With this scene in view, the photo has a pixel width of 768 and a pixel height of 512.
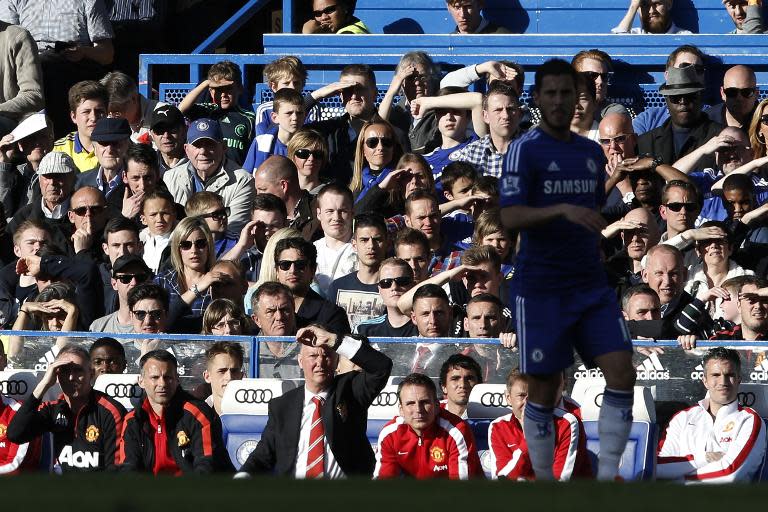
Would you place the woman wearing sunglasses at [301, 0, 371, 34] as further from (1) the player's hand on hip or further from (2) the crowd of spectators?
(1) the player's hand on hip

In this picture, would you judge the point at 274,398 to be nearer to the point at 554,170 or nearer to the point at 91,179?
the point at 554,170

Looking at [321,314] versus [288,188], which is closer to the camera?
[321,314]

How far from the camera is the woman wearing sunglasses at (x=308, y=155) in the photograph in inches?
428

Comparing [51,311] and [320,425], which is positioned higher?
[51,311]

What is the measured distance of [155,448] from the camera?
25.9ft

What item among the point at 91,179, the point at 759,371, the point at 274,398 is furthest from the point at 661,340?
the point at 91,179

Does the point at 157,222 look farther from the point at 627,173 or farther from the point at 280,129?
the point at 627,173

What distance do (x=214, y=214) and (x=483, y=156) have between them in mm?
2265

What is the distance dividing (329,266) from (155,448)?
7.93ft

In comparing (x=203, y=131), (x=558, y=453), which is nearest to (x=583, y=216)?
(x=558, y=453)

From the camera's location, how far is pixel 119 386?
333 inches

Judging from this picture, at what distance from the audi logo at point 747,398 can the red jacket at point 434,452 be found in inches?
62.5

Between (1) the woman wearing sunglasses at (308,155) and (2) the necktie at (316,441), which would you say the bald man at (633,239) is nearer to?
(1) the woman wearing sunglasses at (308,155)

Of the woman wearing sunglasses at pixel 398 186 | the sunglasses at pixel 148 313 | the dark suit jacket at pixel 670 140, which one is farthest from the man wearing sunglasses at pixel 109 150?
the dark suit jacket at pixel 670 140
